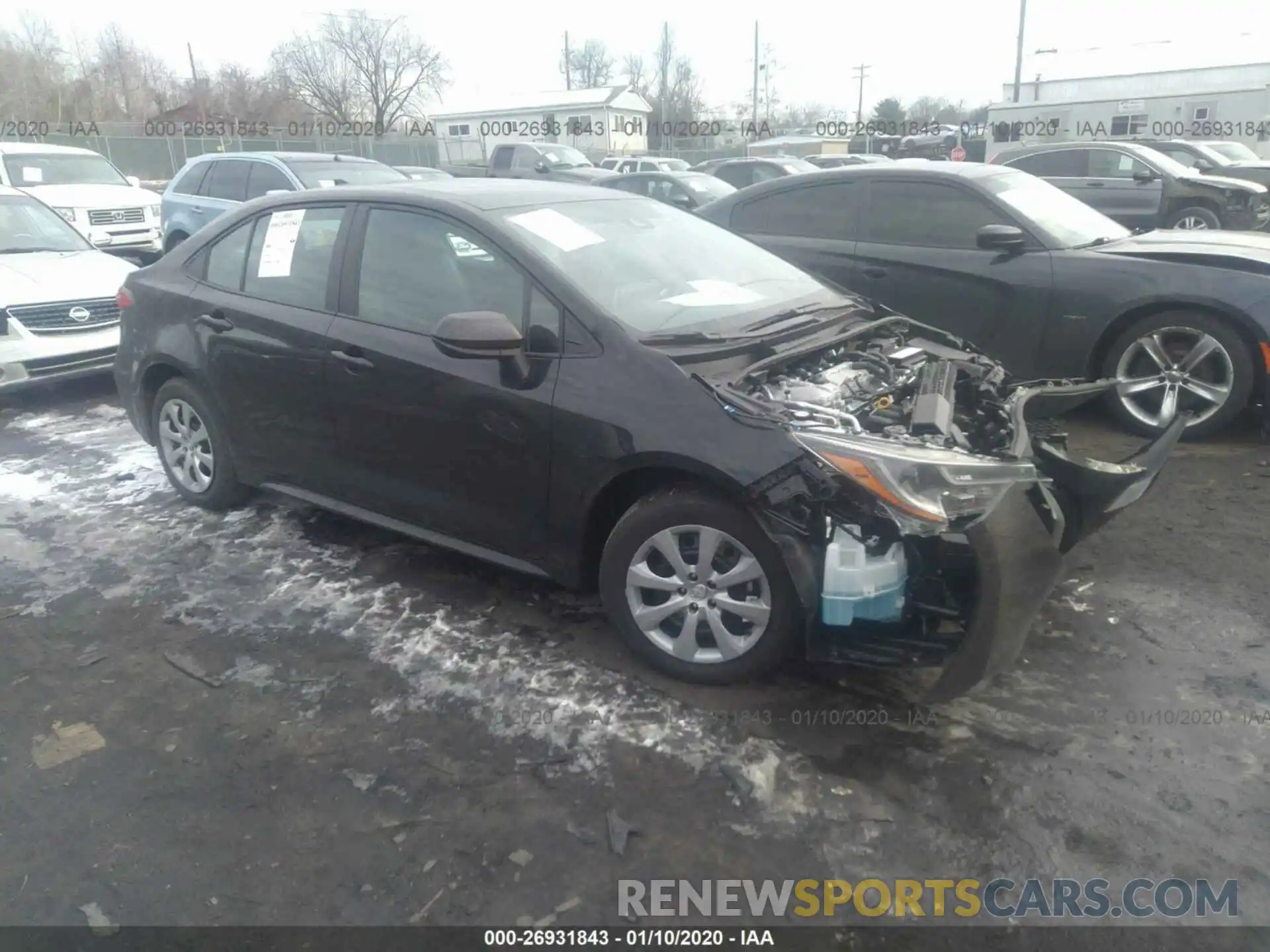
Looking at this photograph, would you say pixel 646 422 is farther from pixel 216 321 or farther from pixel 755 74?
pixel 755 74

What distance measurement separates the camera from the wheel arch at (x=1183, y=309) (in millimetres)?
5191

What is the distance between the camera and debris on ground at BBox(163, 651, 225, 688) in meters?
3.44

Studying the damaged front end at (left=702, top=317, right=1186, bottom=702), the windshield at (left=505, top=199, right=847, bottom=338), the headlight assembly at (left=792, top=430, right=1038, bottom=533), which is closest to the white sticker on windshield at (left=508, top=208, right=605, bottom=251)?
the windshield at (left=505, top=199, right=847, bottom=338)

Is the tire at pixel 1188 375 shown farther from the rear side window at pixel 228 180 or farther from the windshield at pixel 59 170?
the windshield at pixel 59 170

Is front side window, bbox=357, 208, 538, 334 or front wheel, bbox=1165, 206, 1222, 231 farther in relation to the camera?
front wheel, bbox=1165, 206, 1222, 231

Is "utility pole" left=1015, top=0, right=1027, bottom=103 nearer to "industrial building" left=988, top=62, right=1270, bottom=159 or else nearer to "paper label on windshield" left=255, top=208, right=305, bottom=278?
"industrial building" left=988, top=62, right=1270, bottom=159

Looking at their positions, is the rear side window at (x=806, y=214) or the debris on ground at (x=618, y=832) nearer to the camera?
the debris on ground at (x=618, y=832)

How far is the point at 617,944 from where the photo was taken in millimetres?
2316

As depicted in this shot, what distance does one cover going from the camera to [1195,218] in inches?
490

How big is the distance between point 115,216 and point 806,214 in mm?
10517

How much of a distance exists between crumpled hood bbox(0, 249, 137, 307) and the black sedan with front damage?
343 cm

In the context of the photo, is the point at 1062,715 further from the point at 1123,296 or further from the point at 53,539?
the point at 53,539

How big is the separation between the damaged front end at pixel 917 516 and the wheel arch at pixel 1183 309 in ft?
8.41

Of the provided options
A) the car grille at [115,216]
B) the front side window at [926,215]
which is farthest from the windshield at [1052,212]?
the car grille at [115,216]
